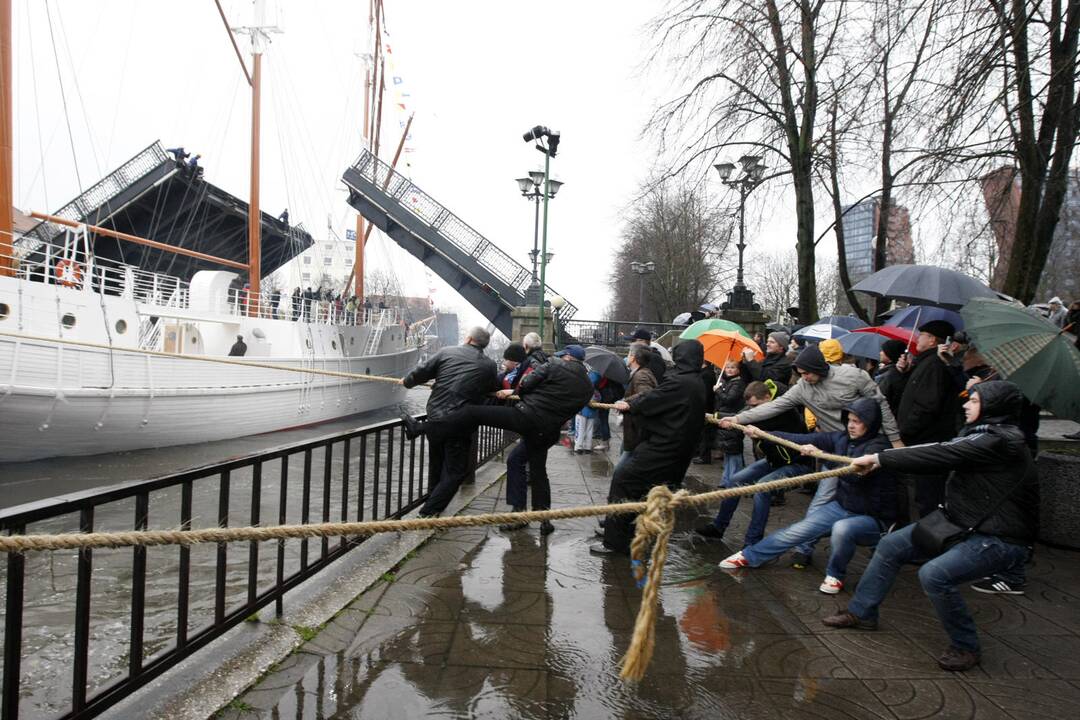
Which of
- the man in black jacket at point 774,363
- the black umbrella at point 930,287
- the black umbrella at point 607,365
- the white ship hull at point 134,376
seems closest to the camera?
the black umbrella at point 930,287

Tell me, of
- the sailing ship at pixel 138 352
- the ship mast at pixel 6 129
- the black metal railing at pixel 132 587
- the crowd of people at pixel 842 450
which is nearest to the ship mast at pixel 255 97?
the sailing ship at pixel 138 352

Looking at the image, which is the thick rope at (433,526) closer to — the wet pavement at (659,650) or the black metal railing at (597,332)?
the wet pavement at (659,650)

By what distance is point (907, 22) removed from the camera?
9102mm

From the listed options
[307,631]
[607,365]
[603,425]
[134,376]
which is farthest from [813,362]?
[134,376]

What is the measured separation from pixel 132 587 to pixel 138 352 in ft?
35.7

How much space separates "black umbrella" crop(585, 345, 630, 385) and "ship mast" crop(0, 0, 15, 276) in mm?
13187

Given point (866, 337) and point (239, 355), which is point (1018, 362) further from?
point (239, 355)

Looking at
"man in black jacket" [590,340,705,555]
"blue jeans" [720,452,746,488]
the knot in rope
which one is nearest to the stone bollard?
"blue jeans" [720,452,746,488]

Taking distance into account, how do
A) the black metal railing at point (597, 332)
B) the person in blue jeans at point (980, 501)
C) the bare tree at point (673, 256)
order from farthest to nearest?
the bare tree at point (673, 256) → the black metal railing at point (597, 332) → the person in blue jeans at point (980, 501)

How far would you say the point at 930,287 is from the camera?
728 centimetres

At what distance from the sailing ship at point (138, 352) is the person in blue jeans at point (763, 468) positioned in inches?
186

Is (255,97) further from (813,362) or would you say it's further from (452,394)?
(813,362)

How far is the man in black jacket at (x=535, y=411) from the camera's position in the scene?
19.9 feet

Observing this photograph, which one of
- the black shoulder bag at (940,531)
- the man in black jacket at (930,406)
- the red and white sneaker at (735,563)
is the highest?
the man in black jacket at (930,406)
